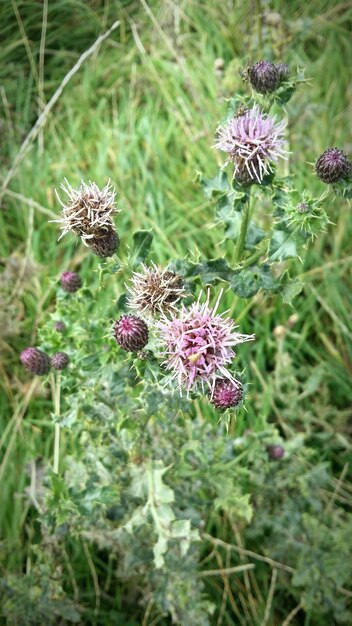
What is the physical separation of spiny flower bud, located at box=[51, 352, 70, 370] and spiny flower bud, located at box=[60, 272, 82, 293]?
233 millimetres

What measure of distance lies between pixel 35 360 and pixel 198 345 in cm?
72

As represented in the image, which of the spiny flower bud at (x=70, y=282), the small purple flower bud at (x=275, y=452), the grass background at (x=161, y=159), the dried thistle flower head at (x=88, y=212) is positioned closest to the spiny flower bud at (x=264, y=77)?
the dried thistle flower head at (x=88, y=212)

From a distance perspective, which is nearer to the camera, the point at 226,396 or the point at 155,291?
the point at 226,396

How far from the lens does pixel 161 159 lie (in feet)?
12.4

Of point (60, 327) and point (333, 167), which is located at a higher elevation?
point (333, 167)

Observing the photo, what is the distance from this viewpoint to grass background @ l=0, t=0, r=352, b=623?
314 centimetres

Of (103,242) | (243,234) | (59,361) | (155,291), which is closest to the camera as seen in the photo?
(155,291)

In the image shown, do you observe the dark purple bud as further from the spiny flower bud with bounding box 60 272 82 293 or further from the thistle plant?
the spiny flower bud with bounding box 60 272 82 293

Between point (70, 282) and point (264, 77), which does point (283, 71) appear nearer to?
point (264, 77)

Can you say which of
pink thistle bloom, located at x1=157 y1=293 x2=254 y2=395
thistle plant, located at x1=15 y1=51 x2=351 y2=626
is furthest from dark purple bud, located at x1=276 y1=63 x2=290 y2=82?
pink thistle bloom, located at x1=157 y1=293 x2=254 y2=395

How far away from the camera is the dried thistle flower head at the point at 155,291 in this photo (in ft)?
5.38

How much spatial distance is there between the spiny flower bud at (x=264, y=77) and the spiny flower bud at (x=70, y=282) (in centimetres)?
84

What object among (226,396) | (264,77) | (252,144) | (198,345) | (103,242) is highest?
(264,77)

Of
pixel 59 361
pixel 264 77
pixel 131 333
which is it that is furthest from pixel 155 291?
pixel 264 77
